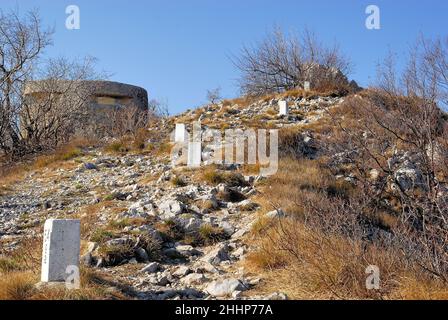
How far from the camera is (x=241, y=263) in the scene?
199 inches

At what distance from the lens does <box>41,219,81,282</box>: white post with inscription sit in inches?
151

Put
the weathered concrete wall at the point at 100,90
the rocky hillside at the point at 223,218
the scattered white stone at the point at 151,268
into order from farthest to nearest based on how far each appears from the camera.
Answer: the weathered concrete wall at the point at 100,90
the scattered white stone at the point at 151,268
the rocky hillside at the point at 223,218

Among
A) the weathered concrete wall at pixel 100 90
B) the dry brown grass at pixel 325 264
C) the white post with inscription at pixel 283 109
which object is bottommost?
the dry brown grass at pixel 325 264

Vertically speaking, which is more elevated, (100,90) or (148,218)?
(100,90)

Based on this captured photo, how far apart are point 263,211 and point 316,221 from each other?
5.69ft

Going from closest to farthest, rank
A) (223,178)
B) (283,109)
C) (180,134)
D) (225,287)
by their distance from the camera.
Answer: (225,287), (223,178), (180,134), (283,109)

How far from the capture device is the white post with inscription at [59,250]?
3842mm

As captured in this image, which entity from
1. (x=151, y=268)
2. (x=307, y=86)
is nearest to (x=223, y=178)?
(x=151, y=268)

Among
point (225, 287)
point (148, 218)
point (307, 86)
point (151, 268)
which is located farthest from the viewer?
point (307, 86)

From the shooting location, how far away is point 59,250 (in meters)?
3.91

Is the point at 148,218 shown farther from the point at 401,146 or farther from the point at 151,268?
the point at 401,146

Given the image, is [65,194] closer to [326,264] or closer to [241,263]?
[241,263]

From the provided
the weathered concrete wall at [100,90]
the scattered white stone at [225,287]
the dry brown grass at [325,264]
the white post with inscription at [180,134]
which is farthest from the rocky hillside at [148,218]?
the weathered concrete wall at [100,90]

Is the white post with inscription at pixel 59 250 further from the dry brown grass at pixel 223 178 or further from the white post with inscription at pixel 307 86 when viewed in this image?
the white post with inscription at pixel 307 86
